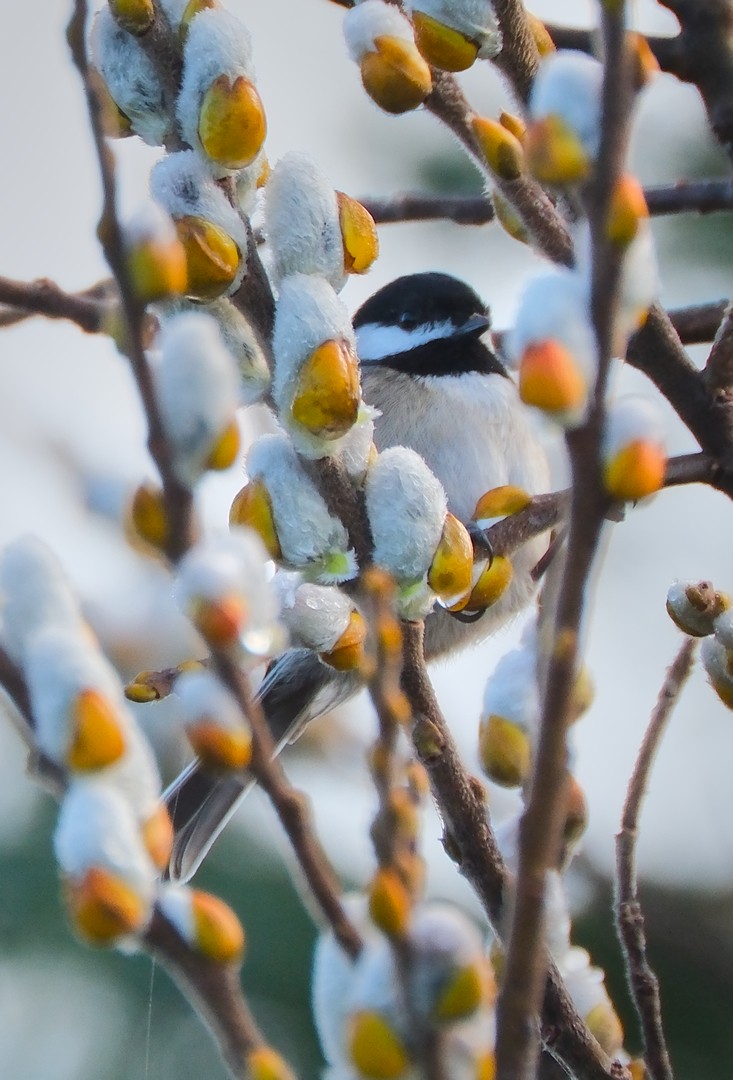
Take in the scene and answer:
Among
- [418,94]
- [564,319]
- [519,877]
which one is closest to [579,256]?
[564,319]

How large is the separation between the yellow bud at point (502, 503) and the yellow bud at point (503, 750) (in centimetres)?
13

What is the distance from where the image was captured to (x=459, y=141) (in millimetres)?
655

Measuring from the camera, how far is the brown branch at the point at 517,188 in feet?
2.03

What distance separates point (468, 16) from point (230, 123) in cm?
18

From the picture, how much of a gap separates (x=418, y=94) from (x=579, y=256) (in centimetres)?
29

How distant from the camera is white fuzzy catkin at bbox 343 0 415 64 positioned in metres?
0.56

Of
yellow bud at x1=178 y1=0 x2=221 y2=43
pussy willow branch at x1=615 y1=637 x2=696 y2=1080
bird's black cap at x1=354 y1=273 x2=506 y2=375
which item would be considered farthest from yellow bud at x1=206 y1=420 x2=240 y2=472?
bird's black cap at x1=354 y1=273 x2=506 y2=375

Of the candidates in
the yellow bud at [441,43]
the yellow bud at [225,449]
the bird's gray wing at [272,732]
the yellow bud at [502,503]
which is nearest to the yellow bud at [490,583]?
the yellow bud at [502,503]

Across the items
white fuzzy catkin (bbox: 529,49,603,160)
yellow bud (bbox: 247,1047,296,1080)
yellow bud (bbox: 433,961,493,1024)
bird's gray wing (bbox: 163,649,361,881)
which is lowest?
bird's gray wing (bbox: 163,649,361,881)

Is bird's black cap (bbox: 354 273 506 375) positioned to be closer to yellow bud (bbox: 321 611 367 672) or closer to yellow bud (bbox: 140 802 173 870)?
yellow bud (bbox: 321 611 367 672)

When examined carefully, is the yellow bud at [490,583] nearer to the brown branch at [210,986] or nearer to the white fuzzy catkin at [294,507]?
the white fuzzy catkin at [294,507]

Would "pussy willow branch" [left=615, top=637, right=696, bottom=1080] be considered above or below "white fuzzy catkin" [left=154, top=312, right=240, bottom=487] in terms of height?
below

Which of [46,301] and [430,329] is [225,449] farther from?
[430,329]

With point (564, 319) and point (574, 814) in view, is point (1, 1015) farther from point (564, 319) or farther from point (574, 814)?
point (564, 319)
